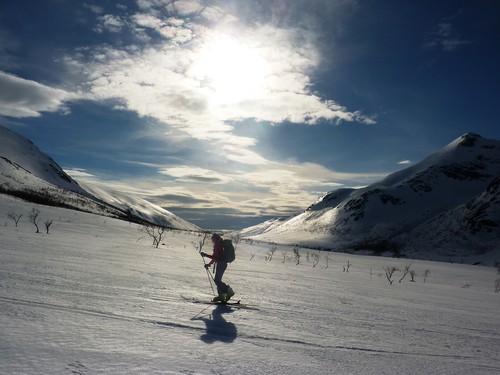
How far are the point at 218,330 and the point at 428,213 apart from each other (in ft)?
409

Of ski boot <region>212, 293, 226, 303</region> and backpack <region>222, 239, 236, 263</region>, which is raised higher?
backpack <region>222, 239, 236, 263</region>

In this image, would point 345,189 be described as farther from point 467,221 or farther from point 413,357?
point 413,357

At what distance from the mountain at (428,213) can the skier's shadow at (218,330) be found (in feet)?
227

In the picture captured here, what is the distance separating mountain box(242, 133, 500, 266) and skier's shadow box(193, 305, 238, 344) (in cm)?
6920

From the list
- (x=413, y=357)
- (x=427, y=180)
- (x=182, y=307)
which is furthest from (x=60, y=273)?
(x=427, y=180)

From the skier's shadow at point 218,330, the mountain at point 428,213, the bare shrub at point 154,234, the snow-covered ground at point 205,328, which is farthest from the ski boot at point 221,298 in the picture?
the mountain at point 428,213

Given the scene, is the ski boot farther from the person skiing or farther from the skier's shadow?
the skier's shadow

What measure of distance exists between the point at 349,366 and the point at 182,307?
136 inches

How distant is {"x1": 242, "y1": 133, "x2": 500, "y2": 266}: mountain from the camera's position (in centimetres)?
7744

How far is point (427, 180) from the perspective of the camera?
134 meters

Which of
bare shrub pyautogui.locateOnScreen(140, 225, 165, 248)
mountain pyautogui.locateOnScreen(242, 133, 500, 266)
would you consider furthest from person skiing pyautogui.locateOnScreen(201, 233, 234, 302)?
mountain pyautogui.locateOnScreen(242, 133, 500, 266)

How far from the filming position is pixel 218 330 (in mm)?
5781

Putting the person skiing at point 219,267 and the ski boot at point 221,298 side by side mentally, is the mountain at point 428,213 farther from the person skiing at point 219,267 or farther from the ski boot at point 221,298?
the ski boot at point 221,298

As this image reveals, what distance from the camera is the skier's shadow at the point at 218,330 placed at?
5.31 meters
